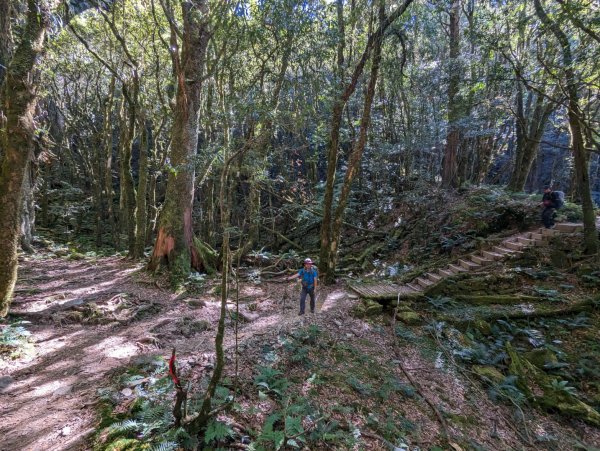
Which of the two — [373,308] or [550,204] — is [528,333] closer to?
[373,308]

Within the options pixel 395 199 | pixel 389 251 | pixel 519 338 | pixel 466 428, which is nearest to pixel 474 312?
pixel 519 338

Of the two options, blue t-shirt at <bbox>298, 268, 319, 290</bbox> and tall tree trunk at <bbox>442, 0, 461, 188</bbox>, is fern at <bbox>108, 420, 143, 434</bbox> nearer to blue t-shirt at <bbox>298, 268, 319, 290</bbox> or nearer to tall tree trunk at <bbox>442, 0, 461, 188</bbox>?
blue t-shirt at <bbox>298, 268, 319, 290</bbox>

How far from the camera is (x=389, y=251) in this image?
15.8 m

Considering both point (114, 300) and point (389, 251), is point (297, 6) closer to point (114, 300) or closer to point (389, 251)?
point (114, 300)

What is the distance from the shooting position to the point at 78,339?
246 inches

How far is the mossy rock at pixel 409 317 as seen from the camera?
8.88m

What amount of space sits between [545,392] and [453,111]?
41.8 feet

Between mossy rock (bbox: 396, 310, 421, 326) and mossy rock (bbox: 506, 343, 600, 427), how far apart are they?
2.18 metres

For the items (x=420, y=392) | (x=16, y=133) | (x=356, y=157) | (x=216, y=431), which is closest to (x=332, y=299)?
(x=420, y=392)

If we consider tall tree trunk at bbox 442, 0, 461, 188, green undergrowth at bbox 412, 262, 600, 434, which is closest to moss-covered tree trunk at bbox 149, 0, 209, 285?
green undergrowth at bbox 412, 262, 600, 434

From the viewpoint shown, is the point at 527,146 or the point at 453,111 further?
the point at 527,146

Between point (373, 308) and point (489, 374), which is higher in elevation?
point (373, 308)

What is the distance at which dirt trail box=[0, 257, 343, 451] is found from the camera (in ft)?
12.2

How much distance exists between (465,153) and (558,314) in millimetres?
13316
